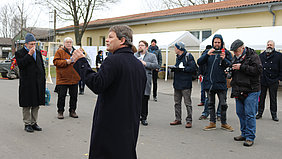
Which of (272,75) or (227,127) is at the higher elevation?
(272,75)

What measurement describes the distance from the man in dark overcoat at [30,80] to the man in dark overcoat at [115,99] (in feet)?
10.9

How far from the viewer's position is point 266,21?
1596 centimetres

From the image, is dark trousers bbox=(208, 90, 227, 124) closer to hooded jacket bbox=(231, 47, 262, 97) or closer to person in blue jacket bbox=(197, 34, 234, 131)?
person in blue jacket bbox=(197, 34, 234, 131)

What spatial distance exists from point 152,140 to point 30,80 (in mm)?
2756

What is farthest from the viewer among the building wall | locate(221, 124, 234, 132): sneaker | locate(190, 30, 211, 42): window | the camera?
locate(190, 30, 211, 42): window

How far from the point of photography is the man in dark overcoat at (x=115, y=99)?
2.57 metres

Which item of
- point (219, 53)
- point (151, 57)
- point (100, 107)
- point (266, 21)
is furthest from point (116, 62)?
point (266, 21)

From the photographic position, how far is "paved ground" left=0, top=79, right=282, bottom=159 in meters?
4.65

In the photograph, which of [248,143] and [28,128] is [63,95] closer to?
[28,128]

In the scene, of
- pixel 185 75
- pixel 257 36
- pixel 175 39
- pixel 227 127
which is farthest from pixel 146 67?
Result: pixel 175 39

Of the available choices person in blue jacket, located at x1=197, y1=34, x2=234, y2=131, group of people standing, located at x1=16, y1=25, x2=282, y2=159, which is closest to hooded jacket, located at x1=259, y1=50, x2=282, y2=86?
group of people standing, located at x1=16, y1=25, x2=282, y2=159

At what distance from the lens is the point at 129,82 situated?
8.64ft

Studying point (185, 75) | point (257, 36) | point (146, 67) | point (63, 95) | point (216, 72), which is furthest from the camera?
Answer: point (257, 36)

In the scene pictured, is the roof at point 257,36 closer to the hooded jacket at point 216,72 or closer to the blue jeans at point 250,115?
the hooded jacket at point 216,72
